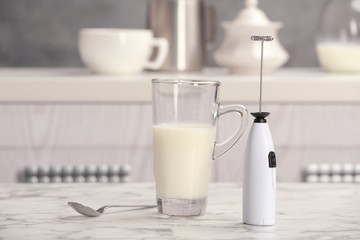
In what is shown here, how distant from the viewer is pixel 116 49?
2.13 meters

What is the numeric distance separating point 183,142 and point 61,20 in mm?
1678

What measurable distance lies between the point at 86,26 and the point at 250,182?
1722mm

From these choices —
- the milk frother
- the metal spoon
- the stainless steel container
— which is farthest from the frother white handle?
the stainless steel container

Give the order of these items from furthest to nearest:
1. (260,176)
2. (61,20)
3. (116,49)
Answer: (61,20), (116,49), (260,176)

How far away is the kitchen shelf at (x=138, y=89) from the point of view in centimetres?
198

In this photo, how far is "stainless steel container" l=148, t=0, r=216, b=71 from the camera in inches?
89.0

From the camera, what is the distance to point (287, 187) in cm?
118

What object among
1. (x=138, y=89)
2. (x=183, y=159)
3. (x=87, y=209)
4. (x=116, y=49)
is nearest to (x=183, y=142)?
(x=183, y=159)

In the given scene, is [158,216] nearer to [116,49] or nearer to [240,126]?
[240,126]

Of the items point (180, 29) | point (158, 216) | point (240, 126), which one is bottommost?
point (158, 216)

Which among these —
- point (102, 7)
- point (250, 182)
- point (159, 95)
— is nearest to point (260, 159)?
point (250, 182)

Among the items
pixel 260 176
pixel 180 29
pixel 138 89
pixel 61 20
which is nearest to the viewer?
pixel 260 176

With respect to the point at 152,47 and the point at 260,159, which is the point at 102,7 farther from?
the point at 260,159

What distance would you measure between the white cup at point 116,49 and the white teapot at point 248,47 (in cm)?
23
